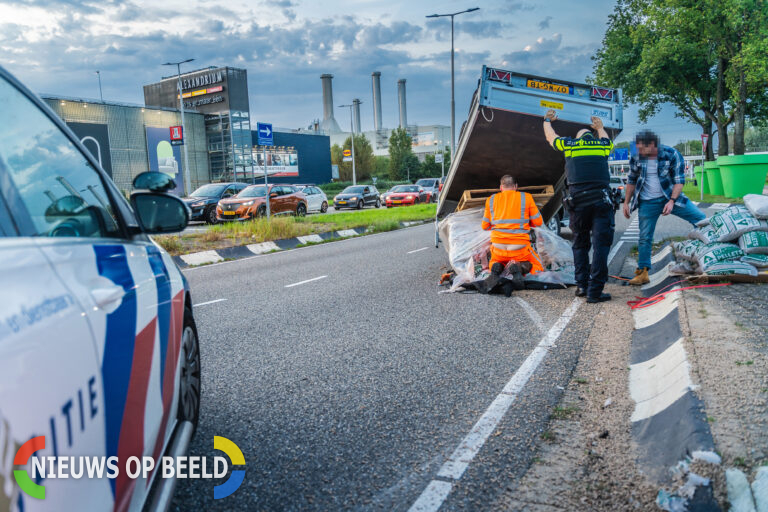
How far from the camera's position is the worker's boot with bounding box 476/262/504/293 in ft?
25.6

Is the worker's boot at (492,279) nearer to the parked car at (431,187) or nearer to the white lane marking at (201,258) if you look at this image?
the white lane marking at (201,258)

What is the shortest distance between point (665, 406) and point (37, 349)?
3303 mm

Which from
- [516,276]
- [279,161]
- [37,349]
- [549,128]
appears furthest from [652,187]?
[279,161]

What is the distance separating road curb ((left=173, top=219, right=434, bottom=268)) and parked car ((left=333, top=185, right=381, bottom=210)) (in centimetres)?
1498

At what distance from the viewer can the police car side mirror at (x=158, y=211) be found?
2.64m

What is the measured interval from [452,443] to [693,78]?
36441 millimetres

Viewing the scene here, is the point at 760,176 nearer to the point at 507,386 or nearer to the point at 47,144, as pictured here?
the point at 507,386

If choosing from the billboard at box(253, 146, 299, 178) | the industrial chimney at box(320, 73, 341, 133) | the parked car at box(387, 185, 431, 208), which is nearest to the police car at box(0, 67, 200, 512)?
the parked car at box(387, 185, 431, 208)

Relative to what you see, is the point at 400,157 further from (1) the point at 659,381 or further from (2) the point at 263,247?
(1) the point at 659,381

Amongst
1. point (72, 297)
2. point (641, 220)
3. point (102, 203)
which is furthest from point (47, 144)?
point (641, 220)

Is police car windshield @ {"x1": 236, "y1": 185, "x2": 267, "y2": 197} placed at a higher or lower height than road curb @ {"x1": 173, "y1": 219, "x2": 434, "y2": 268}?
higher

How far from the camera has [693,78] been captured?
111ft

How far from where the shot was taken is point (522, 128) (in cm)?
892

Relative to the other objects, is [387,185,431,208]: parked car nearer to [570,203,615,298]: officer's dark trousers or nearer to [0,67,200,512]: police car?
[570,203,615,298]: officer's dark trousers
